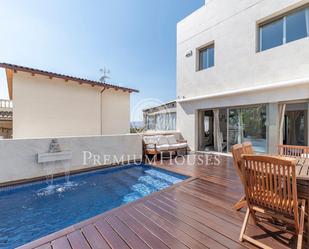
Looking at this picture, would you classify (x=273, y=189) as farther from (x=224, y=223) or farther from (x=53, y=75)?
(x=53, y=75)

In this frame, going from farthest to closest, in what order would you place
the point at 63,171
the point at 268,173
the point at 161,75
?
1. the point at 161,75
2. the point at 63,171
3. the point at 268,173

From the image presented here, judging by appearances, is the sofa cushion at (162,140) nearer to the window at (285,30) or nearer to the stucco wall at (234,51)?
the stucco wall at (234,51)

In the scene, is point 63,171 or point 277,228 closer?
point 277,228

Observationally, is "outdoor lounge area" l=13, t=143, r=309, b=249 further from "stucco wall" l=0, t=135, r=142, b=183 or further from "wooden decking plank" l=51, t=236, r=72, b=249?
"stucco wall" l=0, t=135, r=142, b=183

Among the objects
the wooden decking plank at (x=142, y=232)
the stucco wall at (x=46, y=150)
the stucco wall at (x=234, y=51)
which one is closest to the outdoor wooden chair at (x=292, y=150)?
the stucco wall at (x=234, y=51)

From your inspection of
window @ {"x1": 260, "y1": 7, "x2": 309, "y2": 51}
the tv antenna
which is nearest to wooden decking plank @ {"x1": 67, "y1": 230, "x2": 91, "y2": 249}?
window @ {"x1": 260, "y1": 7, "x2": 309, "y2": 51}

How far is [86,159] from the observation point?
22.0ft

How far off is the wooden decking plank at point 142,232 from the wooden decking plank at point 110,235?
264mm

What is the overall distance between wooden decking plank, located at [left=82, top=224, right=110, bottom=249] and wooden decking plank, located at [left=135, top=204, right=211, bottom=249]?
0.87 metres

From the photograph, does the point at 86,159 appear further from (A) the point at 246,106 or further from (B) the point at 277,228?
(A) the point at 246,106

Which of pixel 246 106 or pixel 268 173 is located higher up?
pixel 246 106

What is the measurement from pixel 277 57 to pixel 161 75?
34.2 ft

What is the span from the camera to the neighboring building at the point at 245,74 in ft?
21.5

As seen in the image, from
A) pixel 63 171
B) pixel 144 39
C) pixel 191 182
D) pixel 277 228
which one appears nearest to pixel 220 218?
pixel 277 228
